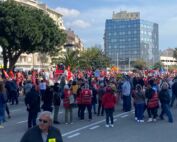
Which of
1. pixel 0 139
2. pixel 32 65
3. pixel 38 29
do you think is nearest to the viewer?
pixel 0 139

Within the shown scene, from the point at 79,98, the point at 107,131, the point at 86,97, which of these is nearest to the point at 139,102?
the point at 86,97

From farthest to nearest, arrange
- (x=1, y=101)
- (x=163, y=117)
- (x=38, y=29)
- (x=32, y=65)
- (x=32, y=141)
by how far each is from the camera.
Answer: (x=32, y=65), (x=38, y=29), (x=163, y=117), (x=1, y=101), (x=32, y=141)

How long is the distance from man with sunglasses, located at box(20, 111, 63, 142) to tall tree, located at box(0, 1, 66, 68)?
43.5 meters

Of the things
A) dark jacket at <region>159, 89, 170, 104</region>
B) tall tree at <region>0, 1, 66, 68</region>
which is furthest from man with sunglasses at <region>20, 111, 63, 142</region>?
tall tree at <region>0, 1, 66, 68</region>

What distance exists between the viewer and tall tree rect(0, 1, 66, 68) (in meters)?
49.8

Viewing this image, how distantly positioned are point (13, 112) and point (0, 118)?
19.2 feet

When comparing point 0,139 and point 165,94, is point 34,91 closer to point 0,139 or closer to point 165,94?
point 0,139

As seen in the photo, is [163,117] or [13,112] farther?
[13,112]

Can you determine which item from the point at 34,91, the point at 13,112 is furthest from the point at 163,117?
the point at 13,112

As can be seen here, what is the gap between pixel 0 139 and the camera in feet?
44.5

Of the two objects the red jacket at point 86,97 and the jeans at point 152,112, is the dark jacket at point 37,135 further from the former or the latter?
the jeans at point 152,112

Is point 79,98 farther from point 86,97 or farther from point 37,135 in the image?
point 37,135

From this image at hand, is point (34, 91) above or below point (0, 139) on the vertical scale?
above

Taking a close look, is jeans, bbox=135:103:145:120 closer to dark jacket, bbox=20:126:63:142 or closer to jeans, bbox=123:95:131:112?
jeans, bbox=123:95:131:112
